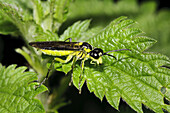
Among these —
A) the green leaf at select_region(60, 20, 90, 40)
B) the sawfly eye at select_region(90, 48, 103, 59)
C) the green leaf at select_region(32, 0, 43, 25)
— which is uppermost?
the green leaf at select_region(32, 0, 43, 25)

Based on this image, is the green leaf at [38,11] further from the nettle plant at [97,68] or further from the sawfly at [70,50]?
the sawfly at [70,50]

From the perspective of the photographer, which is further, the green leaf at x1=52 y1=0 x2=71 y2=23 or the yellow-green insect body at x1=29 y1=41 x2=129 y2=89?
the green leaf at x1=52 y1=0 x2=71 y2=23

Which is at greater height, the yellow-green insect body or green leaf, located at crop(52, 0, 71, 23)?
green leaf, located at crop(52, 0, 71, 23)

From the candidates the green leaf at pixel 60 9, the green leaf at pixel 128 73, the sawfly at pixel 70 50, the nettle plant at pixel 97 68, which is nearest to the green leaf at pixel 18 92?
the nettle plant at pixel 97 68

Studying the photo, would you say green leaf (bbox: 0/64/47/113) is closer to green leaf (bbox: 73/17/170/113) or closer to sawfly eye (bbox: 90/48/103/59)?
green leaf (bbox: 73/17/170/113)

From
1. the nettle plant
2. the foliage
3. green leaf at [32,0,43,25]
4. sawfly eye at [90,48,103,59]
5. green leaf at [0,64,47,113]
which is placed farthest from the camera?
the foliage

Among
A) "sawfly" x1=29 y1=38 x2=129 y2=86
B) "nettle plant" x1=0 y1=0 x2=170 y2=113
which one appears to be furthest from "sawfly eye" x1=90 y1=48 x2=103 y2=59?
"nettle plant" x1=0 y1=0 x2=170 y2=113

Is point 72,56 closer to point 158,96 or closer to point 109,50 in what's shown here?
point 109,50

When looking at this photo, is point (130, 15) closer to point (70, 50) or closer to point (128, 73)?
point (70, 50)

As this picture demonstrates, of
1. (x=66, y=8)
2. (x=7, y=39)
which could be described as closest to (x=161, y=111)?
(x=66, y=8)
